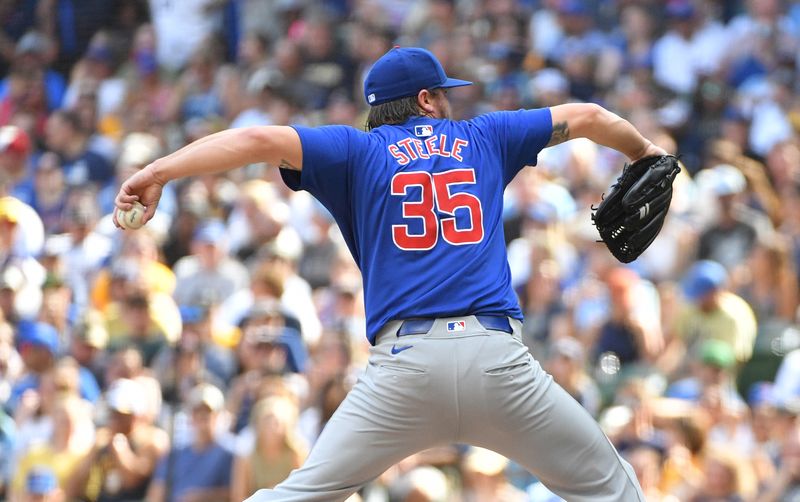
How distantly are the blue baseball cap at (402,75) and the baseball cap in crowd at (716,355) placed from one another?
393 cm

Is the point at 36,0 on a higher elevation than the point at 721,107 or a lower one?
higher

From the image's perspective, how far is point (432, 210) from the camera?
4.54 metres

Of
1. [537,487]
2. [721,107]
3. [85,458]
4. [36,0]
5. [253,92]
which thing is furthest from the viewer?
[36,0]

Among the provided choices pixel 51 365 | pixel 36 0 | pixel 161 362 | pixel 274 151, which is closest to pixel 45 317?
pixel 51 365

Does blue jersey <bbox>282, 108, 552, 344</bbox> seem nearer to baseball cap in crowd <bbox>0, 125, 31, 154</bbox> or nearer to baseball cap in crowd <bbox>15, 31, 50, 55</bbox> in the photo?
baseball cap in crowd <bbox>0, 125, 31, 154</bbox>

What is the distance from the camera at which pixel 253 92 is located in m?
13.3

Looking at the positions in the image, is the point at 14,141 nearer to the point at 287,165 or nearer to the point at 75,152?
the point at 75,152

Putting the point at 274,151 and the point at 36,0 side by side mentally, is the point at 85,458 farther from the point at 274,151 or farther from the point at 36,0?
the point at 36,0

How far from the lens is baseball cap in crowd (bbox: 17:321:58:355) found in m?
Result: 9.70

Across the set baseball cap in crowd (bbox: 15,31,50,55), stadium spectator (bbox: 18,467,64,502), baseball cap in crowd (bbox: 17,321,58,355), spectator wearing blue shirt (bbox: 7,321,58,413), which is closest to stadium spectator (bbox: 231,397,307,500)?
stadium spectator (bbox: 18,467,64,502)

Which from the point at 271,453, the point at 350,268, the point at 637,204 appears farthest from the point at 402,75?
the point at 350,268

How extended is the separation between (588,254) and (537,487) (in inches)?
89.3

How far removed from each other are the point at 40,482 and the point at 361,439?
4327 mm

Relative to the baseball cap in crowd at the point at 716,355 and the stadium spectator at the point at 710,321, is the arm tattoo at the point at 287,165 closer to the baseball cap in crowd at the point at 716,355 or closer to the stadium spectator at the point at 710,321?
the baseball cap in crowd at the point at 716,355
